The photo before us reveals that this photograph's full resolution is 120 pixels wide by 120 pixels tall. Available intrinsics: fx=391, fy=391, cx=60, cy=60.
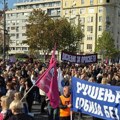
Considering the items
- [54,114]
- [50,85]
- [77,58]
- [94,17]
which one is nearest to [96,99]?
[50,85]

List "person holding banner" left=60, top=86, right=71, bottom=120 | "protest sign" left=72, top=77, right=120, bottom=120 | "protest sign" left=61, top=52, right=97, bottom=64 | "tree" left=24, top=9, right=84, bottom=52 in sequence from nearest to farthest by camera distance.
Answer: "protest sign" left=72, top=77, right=120, bottom=120, "person holding banner" left=60, top=86, right=71, bottom=120, "protest sign" left=61, top=52, right=97, bottom=64, "tree" left=24, top=9, right=84, bottom=52

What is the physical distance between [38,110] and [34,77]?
155 centimetres

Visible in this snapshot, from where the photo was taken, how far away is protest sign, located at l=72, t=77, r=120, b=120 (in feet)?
25.9

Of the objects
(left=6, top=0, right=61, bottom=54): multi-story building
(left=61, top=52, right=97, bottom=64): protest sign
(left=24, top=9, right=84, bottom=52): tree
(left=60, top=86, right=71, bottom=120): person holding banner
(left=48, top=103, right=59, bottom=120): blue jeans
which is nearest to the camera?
(left=60, top=86, right=71, bottom=120): person holding banner

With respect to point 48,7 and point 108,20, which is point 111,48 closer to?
point 108,20

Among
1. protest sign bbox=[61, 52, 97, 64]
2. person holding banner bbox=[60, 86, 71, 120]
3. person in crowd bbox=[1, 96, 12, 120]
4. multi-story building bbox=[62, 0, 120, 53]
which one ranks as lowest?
person holding banner bbox=[60, 86, 71, 120]

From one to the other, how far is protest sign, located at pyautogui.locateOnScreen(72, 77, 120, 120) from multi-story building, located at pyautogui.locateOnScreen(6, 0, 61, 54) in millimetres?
116645

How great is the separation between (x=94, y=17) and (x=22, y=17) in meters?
37.6

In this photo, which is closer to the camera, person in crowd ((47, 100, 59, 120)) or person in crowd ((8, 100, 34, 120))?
person in crowd ((8, 100, 34, 120))

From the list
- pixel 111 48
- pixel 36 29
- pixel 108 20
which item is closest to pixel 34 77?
pixel 36 29

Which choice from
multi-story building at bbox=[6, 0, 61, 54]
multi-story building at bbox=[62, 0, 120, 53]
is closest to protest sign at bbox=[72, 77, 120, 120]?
multi-story building at bbox=[62, 0, 120, 53]

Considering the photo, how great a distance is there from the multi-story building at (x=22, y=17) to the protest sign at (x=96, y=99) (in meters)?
117

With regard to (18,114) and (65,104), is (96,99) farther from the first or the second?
(18,114)

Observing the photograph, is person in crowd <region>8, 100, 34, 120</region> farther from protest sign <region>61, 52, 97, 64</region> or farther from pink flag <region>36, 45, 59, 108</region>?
protest sign <region>61, 52, 97, 64</region>
